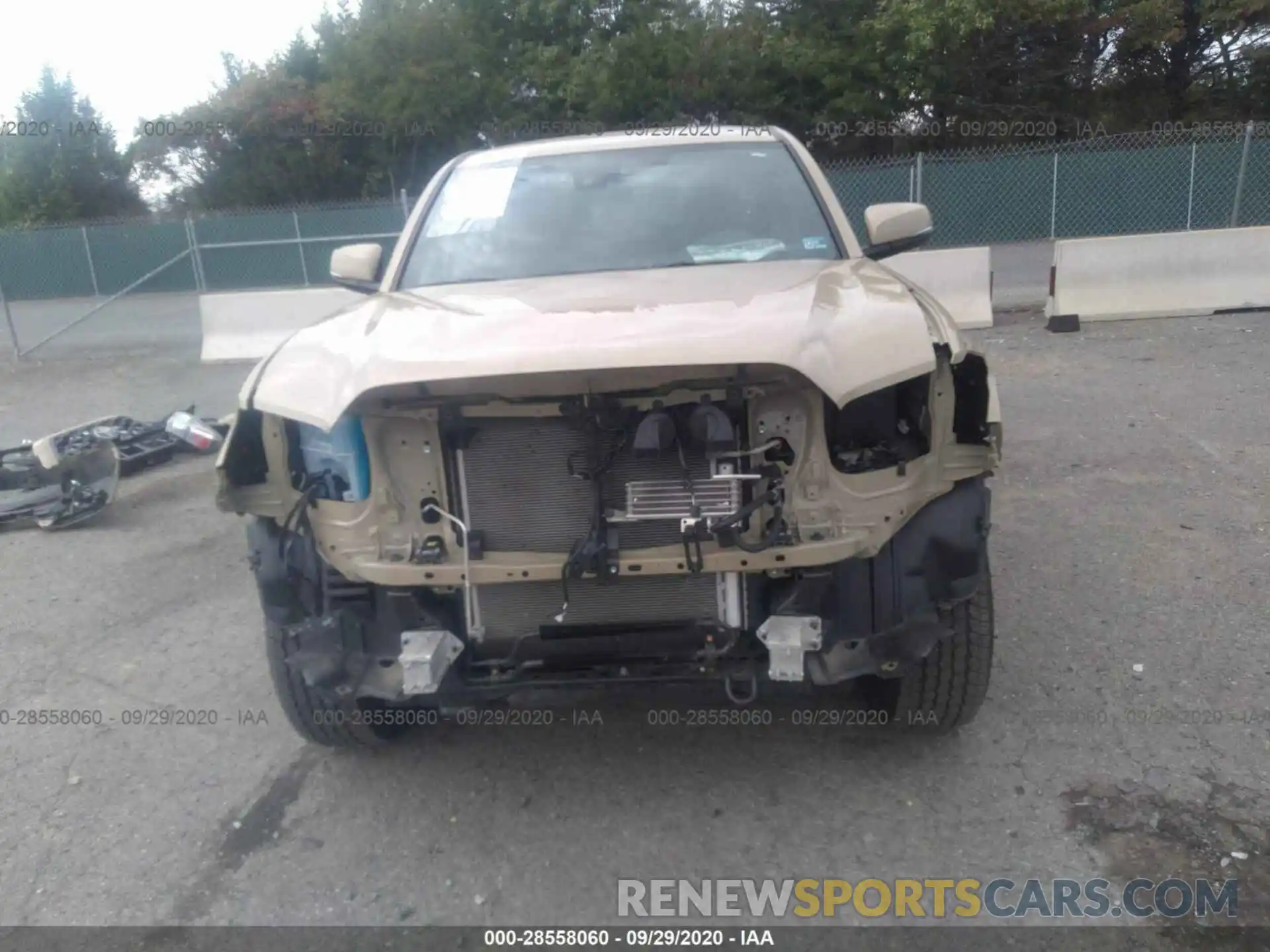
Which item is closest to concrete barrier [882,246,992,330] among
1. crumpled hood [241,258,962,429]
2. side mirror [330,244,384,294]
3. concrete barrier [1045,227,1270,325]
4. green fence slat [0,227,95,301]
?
concrete barrier [1045,227,1270,325]

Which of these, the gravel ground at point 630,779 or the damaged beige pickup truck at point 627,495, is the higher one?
the damaged beige pickup truck at point 627,495

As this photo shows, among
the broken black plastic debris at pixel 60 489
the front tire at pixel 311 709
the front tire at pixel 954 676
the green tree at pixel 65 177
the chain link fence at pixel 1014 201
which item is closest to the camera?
the front tire at pixel 954 676

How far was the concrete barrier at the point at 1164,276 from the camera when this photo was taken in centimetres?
1018

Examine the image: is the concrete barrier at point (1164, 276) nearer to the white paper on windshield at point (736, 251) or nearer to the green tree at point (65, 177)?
the white paper on windshield at point (736, 251)

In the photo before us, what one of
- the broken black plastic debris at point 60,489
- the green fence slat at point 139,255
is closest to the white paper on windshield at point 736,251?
the broken black plastic debris at point 60,489

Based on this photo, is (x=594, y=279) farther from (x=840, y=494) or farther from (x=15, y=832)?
(x=15, y=832)

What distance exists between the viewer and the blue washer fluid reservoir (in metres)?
2.81

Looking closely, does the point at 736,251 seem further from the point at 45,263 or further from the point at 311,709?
the point at 45,263

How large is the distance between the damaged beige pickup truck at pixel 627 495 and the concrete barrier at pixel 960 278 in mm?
7619

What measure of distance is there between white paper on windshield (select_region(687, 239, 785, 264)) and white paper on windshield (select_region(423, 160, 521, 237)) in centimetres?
84

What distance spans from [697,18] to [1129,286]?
15937 mm


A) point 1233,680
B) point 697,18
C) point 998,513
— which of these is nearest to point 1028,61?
point 697,18

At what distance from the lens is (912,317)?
9.08ft

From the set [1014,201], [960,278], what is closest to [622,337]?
[960,278]
